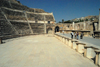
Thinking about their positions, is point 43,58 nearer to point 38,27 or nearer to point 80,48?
point 80,48

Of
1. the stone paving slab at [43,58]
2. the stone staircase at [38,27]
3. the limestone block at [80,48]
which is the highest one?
the stone staircase at [38,27]

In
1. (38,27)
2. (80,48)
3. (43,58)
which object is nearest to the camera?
(43,58)

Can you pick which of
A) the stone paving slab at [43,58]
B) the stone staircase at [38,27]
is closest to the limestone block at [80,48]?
the stone paving slab at [43,58]

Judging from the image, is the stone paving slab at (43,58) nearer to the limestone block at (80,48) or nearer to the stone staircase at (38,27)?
the limestone block at (80,48)

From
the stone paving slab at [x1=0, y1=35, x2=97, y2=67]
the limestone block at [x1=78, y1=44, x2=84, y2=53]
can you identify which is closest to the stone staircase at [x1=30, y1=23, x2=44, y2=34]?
the stone paving slab at [x1=0, y1=35, x2=97, y2=67]

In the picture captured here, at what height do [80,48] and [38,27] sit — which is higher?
[38,27]

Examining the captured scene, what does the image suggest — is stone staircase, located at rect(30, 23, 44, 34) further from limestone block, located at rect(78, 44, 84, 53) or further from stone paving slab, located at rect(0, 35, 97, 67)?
limestone block, located at rect(78, 44, 84, 53)

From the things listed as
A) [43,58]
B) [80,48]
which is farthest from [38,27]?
[43,58]

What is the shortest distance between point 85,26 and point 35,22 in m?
21.9

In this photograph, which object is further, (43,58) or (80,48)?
(80,48)

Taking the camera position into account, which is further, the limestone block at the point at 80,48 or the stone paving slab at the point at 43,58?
the limestone block at the point at 80,48

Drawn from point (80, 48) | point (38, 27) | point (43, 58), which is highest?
point (38, 27)

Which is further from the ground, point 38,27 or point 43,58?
point 38,27

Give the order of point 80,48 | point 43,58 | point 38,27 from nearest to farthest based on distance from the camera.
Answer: point 43,58
point 80,48
point 38,27
